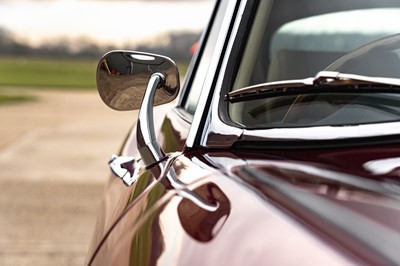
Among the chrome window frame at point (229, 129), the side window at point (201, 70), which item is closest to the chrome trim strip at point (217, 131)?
the chrome window frame at point (229, 129)

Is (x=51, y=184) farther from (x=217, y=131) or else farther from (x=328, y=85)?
(x=328, y=85)

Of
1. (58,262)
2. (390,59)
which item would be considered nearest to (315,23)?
(390,59)

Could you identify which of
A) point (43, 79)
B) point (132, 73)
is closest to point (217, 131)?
point (132, 73)

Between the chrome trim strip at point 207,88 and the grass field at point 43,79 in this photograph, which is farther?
the grass field at point 43,79

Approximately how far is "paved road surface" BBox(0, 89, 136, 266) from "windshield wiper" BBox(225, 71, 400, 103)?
11.9 ft

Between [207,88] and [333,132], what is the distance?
15.4 inches

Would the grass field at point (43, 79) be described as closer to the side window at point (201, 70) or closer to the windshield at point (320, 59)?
the side window at point (201, 70)

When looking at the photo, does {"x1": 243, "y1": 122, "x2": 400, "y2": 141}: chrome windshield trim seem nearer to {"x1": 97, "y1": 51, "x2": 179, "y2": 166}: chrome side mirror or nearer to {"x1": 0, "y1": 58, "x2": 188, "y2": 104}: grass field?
{"x1": 97, "y1": 51, "x2": 179, "y2": 166}: chrome side mirror

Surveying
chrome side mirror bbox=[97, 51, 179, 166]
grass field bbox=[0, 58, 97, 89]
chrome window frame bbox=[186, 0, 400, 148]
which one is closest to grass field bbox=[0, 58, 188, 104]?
grass field bbox=[0, 58, 97, 89]

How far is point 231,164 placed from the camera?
1.46 m

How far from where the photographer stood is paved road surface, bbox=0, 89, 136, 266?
538 centimetres

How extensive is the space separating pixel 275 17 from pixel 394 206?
3.13 ft

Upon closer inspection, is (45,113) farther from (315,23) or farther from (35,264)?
(315,23)

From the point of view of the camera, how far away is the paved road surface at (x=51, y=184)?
5379mm
